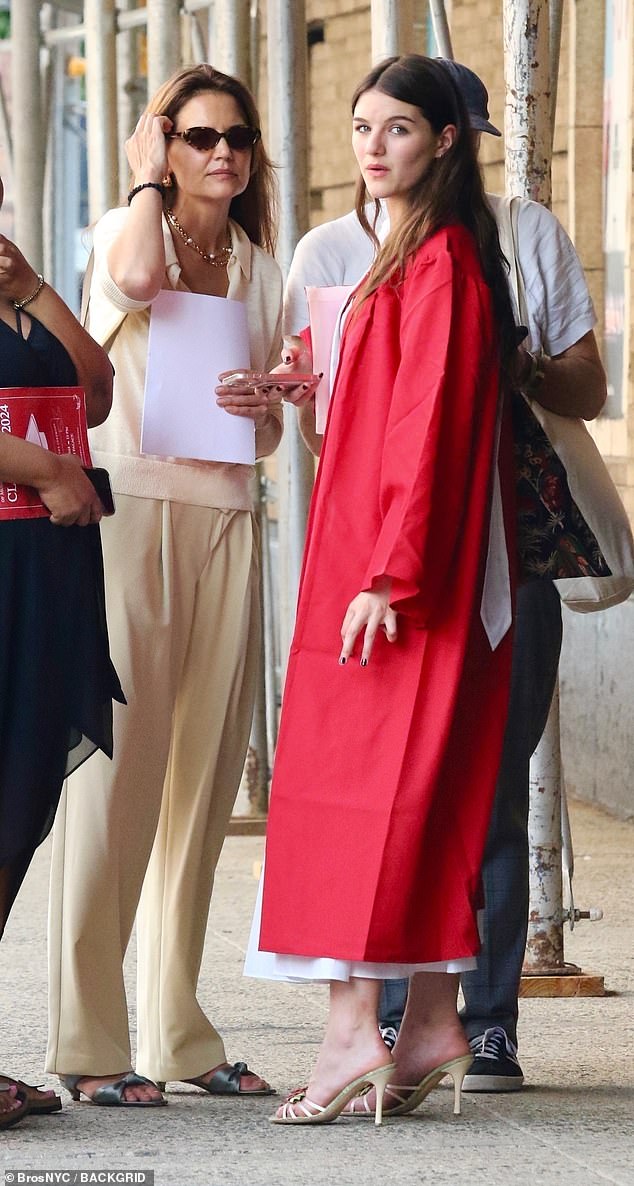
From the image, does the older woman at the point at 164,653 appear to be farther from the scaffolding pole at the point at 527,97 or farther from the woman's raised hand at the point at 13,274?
the scaffolding pole at the point at 527,97

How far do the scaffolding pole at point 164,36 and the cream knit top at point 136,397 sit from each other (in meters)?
4.91

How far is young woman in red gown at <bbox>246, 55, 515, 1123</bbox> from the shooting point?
3.53 meters

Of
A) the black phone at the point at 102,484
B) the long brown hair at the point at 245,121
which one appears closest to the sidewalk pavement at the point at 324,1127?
the black phone at the point at 102,484

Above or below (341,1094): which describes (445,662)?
above

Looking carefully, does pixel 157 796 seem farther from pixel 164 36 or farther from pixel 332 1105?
pixel 164 36

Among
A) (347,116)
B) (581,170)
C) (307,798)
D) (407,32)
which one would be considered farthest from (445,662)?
(347,116)

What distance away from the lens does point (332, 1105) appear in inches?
142

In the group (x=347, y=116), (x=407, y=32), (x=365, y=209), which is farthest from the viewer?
(x=347, y=116)

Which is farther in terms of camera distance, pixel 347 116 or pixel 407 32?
pixel 347 116

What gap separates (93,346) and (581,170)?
237 inches

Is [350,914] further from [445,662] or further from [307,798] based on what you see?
[445,662]

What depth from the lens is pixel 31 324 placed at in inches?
141

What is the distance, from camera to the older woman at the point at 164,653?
12.5ft

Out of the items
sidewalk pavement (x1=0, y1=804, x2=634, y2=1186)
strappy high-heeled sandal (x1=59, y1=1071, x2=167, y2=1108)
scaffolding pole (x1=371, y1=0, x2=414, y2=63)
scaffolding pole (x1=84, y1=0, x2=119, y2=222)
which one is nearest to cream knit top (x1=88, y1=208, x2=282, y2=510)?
sidewalk pavement (x1=0, y1=804, x2=634, y2=1186)
